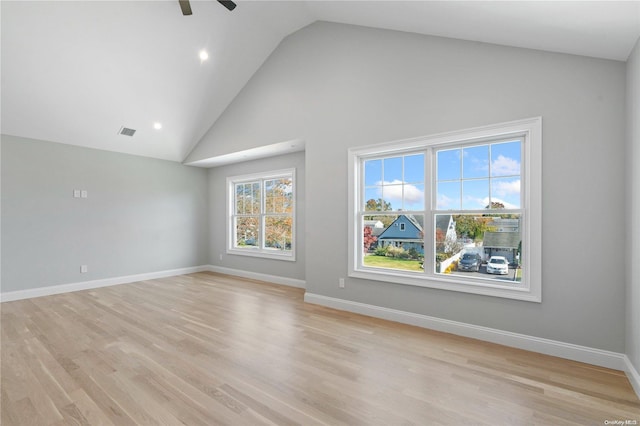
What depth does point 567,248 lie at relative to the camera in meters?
2.61

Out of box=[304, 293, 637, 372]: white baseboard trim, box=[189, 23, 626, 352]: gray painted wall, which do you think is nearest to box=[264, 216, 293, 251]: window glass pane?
box=[189, 23, 626, 352]: gray painted wall

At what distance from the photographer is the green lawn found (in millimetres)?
3615

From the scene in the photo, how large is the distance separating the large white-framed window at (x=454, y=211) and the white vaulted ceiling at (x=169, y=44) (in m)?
0.87

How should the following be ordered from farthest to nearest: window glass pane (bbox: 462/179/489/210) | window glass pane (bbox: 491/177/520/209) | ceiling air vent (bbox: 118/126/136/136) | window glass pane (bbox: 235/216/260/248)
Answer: window glass pane (bbox: 235/216/260/248) → ceiling air vent (bbox: 118/126/136/136) → window glass pane (bbox: 462/179/489/210) → window glass pane (bbox: 491/177/520/209)

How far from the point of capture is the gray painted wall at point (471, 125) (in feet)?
8.11

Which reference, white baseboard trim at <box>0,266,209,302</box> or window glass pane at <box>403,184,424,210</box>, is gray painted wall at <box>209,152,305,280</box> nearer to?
white baseboard trim at <box>0,266,209,302</box>

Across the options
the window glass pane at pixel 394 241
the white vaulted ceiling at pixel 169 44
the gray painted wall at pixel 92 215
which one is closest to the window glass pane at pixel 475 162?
the window glass pane at pixel 394 241

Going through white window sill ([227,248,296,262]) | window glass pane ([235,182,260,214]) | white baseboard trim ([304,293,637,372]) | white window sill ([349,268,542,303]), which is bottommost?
white baseboard trim ([304,293,637,372])

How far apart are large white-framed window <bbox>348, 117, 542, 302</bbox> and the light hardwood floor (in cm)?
64

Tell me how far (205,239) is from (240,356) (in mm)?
4973

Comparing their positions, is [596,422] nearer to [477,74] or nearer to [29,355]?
[477,74]

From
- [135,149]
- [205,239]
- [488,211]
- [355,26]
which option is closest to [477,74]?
[488,211]

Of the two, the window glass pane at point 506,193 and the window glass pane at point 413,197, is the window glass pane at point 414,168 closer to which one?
the window glass pane at point 413,197

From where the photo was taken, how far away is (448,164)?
11.1 feet
